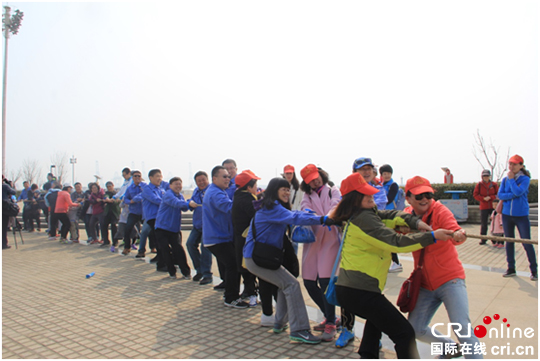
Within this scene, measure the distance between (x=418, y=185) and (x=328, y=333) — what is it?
1.85m

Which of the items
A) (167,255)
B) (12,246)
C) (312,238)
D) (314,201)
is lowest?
(12,246)

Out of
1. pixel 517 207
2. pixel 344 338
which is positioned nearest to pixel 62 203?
pixel 344 338

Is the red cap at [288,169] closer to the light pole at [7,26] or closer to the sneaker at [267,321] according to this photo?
the sneaker at [267,321]

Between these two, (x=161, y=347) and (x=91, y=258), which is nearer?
(x=161, y=347)

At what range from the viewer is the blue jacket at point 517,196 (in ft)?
21.1

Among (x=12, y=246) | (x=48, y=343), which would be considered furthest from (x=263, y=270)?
(x=12, y=246)

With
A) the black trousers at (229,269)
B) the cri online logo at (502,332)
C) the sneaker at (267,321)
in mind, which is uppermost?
the black trousers at (229,269)

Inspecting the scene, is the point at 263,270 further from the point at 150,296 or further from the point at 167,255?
the point at 167,255

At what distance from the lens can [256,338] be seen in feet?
14.6

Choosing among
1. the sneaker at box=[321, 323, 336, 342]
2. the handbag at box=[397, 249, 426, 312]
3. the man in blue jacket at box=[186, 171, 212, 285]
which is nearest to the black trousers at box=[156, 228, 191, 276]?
the man in blue jacket at box=[186, 171, 212, 285]

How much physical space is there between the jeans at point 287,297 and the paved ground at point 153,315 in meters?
0.21

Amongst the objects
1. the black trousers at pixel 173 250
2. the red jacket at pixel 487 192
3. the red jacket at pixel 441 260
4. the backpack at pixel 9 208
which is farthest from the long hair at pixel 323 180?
the backpack at pixel 9 208

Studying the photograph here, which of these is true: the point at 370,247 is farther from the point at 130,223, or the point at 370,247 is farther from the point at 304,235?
the point at 130,223

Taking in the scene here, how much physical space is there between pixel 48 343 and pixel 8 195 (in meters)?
8.46
